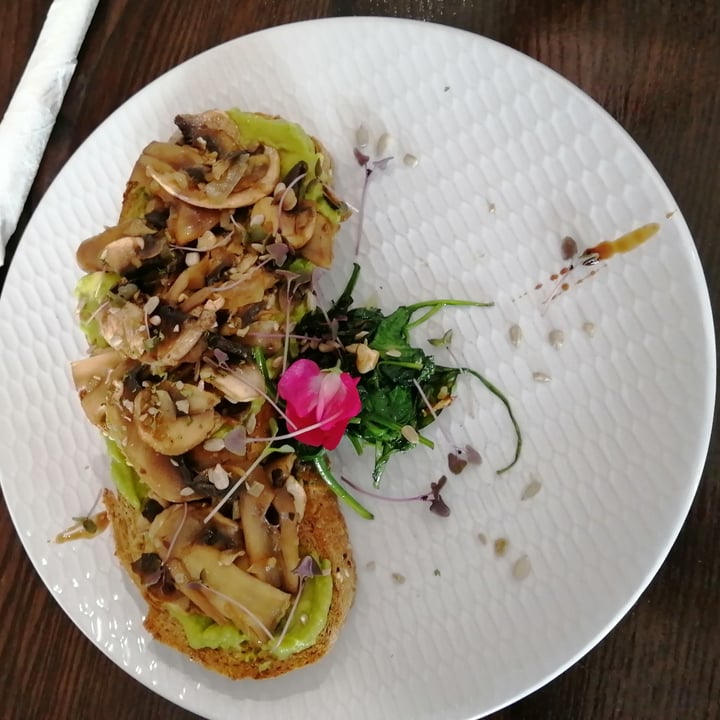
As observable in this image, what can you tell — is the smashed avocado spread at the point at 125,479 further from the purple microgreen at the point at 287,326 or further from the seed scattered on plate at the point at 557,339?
the seed scattered on plate at the point at 557,339

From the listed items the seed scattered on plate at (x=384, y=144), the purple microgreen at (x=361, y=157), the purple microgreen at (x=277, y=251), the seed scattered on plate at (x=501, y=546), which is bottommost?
the seed scattered on plate at (x=501, y=546)

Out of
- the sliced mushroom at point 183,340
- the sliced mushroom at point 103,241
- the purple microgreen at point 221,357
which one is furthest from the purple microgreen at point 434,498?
the sliced mushroom at point 103,241

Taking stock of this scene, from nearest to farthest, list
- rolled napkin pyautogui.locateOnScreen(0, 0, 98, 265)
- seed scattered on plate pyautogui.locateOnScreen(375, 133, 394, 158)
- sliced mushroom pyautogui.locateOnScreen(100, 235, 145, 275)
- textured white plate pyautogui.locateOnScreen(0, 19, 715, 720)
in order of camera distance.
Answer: textured white plate pyautogui.locateOnScreen(0, 19, 715, 720), sliced mushroom pyautogui.locateOnScreen(100, 235, 145, 275), seed scattered on plate pyautogui.locateOnScreen(375, 133, 394, 158), rolled napkin pyautogui.locateOnScreen(0, 0, 98, 265)

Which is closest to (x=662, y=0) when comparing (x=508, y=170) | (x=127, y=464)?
(x=508, y=170)

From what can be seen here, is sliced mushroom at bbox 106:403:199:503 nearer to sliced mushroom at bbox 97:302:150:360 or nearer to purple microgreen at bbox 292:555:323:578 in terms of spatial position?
sliced mushroom at bbox 97:302:150:360

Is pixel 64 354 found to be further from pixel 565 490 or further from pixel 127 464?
pixel 565 490

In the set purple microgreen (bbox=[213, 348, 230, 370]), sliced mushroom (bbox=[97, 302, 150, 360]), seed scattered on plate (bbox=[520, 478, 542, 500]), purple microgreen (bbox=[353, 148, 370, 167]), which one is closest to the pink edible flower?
purple microgreen (bbox=[213, 348, 230, 370])

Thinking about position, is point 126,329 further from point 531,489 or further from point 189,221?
point 531,489
